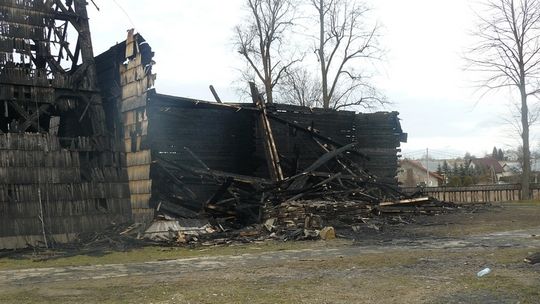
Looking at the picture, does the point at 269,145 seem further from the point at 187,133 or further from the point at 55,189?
the point at 55,189

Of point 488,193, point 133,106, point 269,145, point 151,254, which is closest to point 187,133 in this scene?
point 133,106

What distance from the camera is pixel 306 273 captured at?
9.42 metres

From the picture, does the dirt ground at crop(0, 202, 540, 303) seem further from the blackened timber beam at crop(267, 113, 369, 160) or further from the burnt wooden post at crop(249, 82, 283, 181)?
the blackened timber beam at crop(267, 113, 369, 160)

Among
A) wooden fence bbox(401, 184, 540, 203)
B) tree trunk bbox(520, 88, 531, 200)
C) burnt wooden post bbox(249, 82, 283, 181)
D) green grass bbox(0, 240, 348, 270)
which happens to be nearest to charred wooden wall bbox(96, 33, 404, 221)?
burnt wooden post bbox(249, 82, 283, 181)

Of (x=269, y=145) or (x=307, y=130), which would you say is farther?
(x=307, y=130)

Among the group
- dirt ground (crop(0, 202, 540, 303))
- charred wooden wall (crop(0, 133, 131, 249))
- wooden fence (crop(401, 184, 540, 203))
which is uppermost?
charred wooden wall (crop(0, 133, 131, 249))

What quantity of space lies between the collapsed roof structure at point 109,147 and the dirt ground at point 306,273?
10.9ft

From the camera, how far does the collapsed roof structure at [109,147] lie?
15.9 meters

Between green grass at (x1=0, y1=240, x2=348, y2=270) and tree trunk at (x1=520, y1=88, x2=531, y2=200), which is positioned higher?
tree trunk at (x1=520, y1=88, x2=531, y2=200)

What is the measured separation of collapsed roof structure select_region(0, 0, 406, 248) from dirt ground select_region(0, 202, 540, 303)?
331 centimetres

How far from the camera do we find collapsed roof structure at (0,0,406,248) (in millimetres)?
15945

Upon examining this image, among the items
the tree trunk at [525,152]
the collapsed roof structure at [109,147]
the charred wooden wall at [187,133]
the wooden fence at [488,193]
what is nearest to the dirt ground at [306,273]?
the collapsed roof structure at [109,147]

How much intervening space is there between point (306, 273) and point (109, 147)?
35.2ft

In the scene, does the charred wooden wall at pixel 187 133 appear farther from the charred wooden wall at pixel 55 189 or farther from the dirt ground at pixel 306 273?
the dirt ground at pixel 306 273
